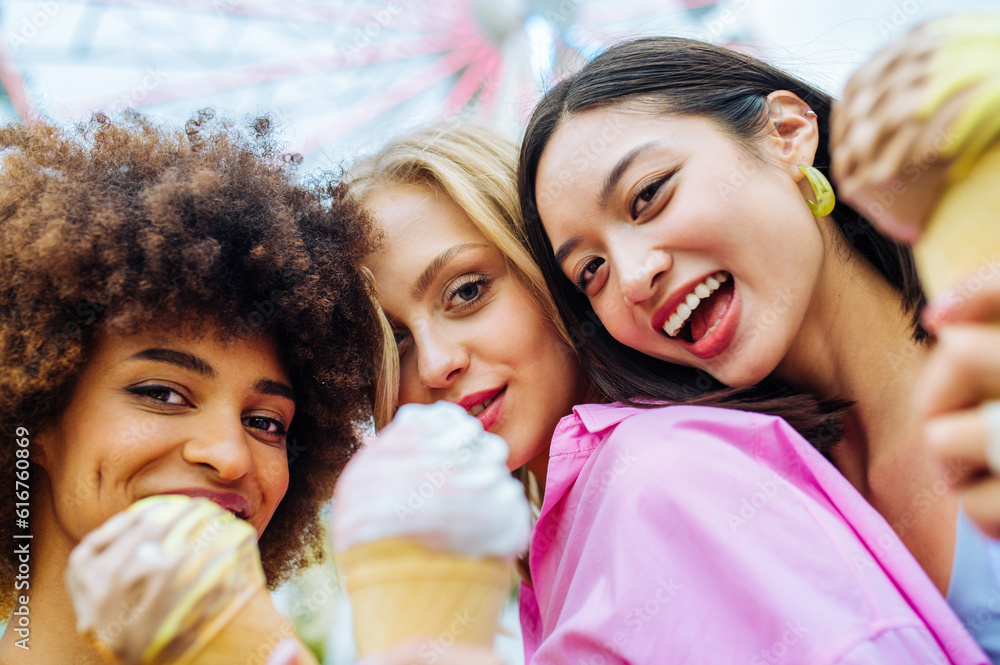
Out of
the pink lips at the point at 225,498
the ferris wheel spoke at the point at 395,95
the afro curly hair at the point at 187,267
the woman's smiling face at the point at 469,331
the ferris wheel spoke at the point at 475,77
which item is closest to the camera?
the pink lips at the point at 225,498

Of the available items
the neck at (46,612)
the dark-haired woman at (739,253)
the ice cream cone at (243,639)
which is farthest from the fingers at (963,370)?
the neck at (46,612)

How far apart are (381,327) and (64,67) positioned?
5491mm

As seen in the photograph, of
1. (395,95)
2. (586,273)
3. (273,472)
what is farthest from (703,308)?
(395,95)

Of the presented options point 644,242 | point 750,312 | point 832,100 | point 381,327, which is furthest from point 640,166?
point 381,327

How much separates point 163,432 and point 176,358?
164 millimetres

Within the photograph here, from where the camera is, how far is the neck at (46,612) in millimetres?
1476

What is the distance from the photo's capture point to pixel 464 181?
2.15 metres

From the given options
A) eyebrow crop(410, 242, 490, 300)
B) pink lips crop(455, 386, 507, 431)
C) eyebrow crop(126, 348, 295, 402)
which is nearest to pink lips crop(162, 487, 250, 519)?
eyebrow crop(126, 348, 295, 402)

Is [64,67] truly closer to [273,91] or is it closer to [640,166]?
[273,91]

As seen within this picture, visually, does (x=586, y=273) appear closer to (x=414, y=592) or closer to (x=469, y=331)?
(x=469, y=331)

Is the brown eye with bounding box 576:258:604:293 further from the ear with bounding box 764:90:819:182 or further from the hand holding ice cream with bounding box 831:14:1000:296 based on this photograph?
the hand holding ice cream with bounding box 831:14:1000:296

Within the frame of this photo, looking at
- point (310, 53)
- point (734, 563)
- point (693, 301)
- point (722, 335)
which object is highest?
point (310, 53)

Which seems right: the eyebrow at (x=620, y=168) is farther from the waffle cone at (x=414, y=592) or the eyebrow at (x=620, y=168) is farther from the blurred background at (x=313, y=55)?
the blurred background at (x=313, y=55)

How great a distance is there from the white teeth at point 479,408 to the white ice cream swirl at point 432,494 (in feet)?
2.66
